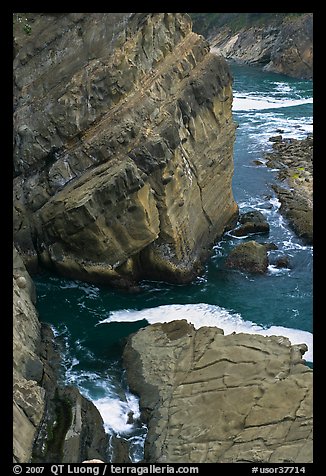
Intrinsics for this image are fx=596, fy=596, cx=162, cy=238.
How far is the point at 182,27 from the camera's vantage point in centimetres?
2661

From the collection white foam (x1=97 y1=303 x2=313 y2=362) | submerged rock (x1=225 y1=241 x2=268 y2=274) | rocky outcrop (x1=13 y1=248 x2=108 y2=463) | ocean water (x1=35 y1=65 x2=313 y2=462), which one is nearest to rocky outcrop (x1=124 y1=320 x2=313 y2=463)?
ocean water (x1=35 y1=65 x2=313 y2=462)

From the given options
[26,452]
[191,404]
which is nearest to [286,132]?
[191,404]

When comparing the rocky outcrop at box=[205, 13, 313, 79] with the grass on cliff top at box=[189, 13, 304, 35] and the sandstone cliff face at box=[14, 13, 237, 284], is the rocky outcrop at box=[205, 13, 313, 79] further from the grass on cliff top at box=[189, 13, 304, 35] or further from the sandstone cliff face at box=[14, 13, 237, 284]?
the sandstone cliff face at box=[14, 13, 237, 284]

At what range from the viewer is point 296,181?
34719 mm

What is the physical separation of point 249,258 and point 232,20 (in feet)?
243

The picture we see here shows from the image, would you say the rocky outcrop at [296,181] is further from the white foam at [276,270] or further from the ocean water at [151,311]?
the white foam at [276,270]

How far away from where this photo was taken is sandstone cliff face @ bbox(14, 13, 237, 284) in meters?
23.2

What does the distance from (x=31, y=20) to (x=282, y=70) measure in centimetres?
4712

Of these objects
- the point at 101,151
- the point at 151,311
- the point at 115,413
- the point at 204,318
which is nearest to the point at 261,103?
the point at 101,151

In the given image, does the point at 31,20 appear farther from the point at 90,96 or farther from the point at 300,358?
the point at 300,358

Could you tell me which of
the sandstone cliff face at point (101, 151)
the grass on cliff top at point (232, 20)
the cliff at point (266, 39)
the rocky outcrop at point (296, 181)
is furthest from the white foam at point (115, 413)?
the grass on cliff top at point (232, 20)

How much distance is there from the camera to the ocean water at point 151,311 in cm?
1745

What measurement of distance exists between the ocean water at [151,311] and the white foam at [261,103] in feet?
80.2

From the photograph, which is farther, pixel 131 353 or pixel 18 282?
pixel 18 282
